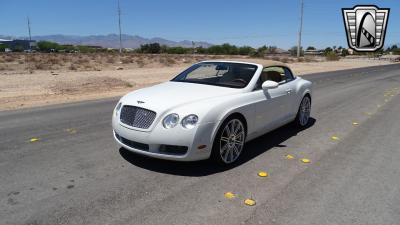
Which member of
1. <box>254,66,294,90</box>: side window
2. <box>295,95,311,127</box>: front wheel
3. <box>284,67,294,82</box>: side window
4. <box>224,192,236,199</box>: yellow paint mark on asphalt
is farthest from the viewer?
<box>295,95,311,127</box>: front wheel

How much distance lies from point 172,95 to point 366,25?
649 inches

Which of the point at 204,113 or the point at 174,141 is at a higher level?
the point at 204,113

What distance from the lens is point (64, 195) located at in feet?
13.4

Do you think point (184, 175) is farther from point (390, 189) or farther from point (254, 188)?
point (390, 189)

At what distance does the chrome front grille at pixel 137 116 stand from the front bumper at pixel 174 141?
10 cm

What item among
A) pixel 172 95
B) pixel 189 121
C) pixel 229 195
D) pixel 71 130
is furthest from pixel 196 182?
pixel 71 130

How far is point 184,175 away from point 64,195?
1465 mm

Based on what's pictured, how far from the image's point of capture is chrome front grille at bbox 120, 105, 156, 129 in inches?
186

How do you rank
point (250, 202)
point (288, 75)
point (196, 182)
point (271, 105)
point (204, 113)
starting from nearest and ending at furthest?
point (250, 202) < point (196, 182) < point (204, 113) < point (271, 105) < point (288, 75)

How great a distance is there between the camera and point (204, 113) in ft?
15.3

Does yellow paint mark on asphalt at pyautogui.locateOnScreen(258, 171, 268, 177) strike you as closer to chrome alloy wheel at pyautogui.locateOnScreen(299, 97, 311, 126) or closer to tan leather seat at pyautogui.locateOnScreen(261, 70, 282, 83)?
tan leather seat at pyautogui.locateOnScreen(261, 70, 282, 83)

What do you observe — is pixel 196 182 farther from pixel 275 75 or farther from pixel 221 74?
pixel 275 75

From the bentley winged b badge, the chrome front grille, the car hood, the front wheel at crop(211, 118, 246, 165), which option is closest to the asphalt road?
the front wheel at crop(211, 118, 246, 165)

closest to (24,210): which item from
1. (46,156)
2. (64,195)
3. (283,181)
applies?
(64,195)
